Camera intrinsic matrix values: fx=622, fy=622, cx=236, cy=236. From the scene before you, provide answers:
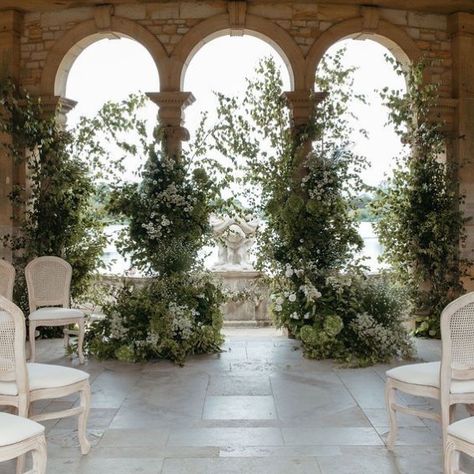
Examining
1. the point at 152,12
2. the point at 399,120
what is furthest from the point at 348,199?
the point at 152,12

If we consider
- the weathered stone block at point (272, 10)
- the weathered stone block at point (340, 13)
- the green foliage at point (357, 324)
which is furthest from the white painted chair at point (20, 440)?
the weathered stone block at point (340, 13)

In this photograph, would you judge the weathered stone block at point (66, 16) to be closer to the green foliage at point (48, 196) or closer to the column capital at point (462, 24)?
the green foliage at point (48, 196)

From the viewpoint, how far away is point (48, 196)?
6664mm

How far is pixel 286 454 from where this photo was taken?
10.8ft

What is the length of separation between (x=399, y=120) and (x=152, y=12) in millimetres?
2919

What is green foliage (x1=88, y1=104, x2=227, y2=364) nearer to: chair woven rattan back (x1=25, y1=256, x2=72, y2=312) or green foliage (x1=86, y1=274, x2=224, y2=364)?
green foliage (x1=86, y1=274, x2=224, y2=364)

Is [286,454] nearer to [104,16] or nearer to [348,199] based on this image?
[348,199]

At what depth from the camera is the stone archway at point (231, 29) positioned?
6.74 meters

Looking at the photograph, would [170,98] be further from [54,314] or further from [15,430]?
[15,430]

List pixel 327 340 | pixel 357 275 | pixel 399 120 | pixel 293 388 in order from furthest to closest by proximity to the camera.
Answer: pixel 399 120 < pixel 357 275 < pixel 327 340 < pixel 293 388

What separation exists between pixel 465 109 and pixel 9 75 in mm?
5040

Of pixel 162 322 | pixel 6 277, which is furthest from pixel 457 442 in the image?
pixel 6 277

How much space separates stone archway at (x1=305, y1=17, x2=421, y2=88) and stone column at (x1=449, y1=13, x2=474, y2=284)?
18.6 inches

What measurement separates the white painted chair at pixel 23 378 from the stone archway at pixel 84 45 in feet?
14.1
